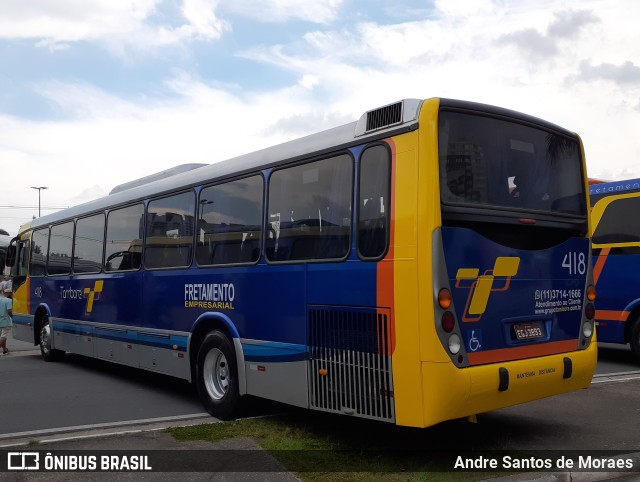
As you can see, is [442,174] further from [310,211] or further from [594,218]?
[594,218]

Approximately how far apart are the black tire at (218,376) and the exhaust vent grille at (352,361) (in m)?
1.55

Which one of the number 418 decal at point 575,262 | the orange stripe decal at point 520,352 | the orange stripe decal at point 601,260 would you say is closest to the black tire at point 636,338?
the orange stripe decal at point 601,260

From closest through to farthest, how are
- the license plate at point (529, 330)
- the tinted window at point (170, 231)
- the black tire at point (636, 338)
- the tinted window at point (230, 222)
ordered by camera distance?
the license plate at point (529, 330) < the tinted window at point (230, 222) < the tinted window at point (170, 231) < the black tire at point (636, 338)

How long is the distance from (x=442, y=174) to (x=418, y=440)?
2796mm

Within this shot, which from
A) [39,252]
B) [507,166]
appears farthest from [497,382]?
[39,252]

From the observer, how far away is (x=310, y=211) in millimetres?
6766

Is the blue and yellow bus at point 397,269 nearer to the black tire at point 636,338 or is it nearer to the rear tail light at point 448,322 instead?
the rear tail light at point 448,322

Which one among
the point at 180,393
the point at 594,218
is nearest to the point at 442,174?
the point at 180,393

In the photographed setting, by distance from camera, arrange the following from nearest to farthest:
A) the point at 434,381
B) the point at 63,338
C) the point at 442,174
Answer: the point at 434,381 < the point at 442,174 < the point at 63,338

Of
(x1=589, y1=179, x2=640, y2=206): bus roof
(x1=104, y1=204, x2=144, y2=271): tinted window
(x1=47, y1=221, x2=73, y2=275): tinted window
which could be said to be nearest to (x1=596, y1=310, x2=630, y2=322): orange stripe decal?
(x1=589, y1=179, x2=640, y2=206): bus roof

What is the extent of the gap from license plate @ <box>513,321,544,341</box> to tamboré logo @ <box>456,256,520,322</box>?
15.4 inches

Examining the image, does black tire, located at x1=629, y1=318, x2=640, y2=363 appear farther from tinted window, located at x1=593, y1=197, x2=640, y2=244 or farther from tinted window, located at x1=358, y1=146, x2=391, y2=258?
tinted window, located at x1=358, y1=146, x2=391, y2=258

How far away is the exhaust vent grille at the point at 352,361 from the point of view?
565 cm

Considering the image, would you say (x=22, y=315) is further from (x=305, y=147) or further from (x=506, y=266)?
(x=506, y=266)
